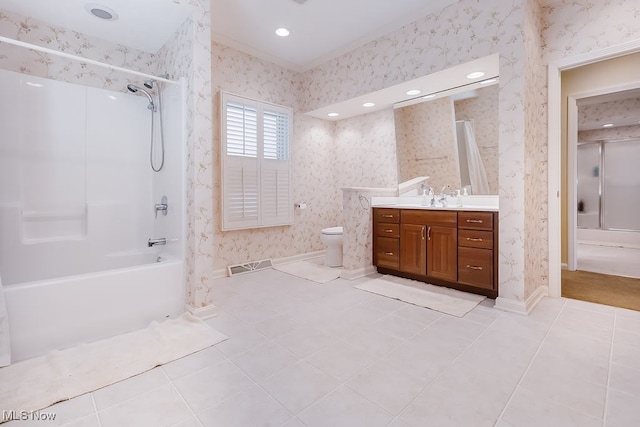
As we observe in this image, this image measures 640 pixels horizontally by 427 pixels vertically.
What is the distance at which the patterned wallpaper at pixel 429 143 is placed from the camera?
3.48 meters

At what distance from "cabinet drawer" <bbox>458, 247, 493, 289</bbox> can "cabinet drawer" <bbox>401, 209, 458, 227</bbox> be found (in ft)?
0.92

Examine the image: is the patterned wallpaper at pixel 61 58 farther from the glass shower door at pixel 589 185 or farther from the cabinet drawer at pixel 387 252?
the glass shower door at pixel 589 185

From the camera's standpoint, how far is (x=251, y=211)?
3.75 m

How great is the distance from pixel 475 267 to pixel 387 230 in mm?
1022

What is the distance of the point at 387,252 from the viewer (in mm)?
3494

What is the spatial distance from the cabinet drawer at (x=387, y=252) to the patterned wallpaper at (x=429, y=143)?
87 cm

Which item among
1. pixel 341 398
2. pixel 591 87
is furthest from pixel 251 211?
pixel 591 87

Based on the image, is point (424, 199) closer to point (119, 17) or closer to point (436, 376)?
point (436, 376)

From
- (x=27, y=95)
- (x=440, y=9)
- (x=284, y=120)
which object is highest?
(x=440, y=9)

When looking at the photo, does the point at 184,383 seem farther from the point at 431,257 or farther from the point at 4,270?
the point at 431,257

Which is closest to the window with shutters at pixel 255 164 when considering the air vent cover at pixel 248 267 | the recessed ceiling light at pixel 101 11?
the air vent cover at pixel 248 267

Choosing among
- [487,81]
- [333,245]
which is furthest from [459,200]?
[333,245]

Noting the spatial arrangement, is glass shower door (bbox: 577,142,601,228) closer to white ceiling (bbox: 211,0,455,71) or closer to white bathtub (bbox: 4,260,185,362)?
white ceiling (bbox: 211,0,455,71)

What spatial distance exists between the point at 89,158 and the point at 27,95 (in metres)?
0.61
